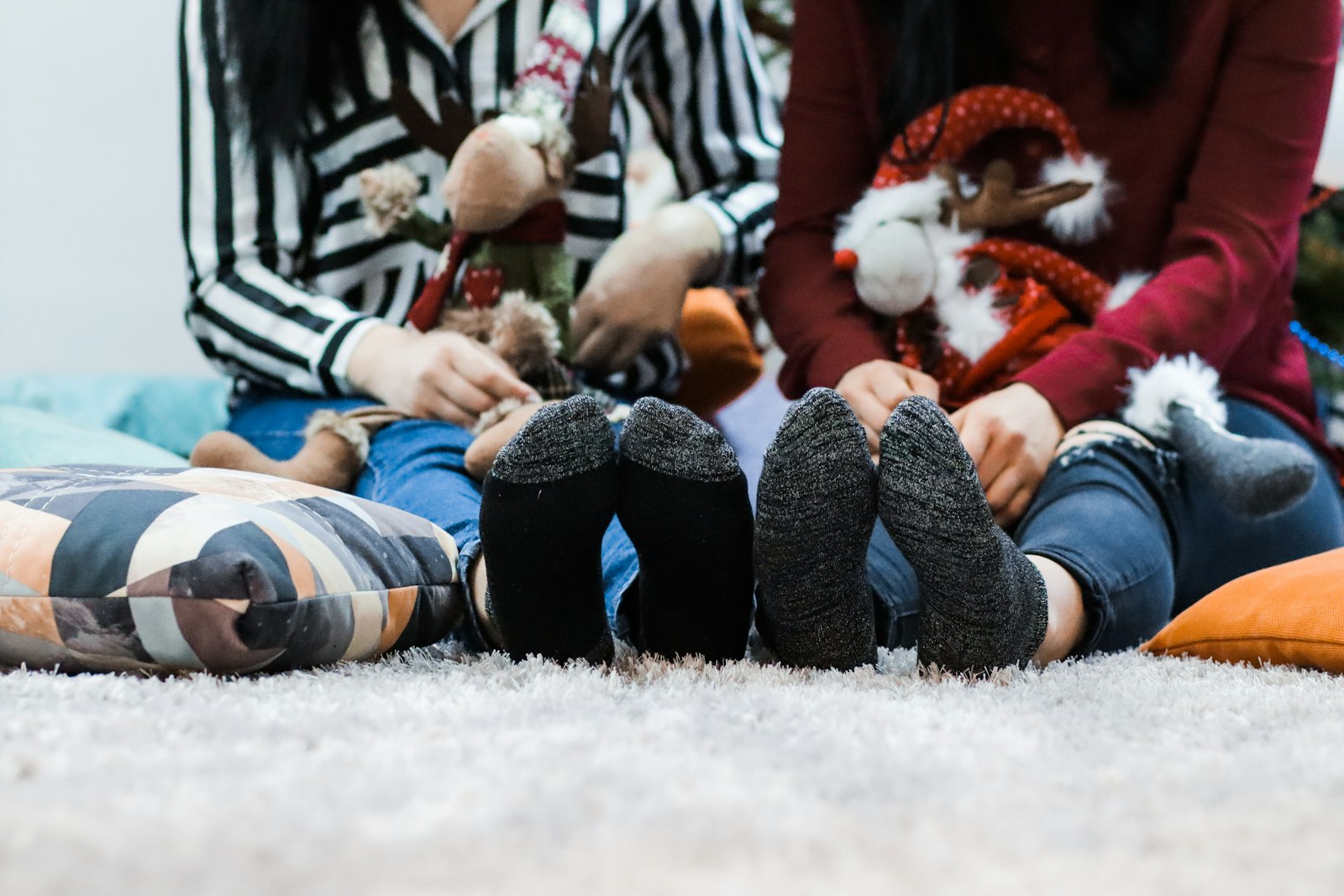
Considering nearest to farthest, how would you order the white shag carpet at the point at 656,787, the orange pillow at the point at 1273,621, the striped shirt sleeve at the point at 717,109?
the white shag carpet at the point at 656,787, the orange pillow at the point at 1273,621, the striped shirt sleeve at the point at 717,109

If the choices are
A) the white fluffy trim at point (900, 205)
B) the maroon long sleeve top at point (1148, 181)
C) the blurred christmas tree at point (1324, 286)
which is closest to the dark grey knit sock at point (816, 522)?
the maroon long sleeve top at point (1148, 181)

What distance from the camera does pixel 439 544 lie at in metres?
0.69

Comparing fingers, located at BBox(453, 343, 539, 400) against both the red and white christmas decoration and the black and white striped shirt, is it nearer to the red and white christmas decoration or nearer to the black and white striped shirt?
the black and white striped shirt

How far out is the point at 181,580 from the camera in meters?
0.53

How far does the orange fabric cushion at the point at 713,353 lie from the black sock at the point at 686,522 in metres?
0.58

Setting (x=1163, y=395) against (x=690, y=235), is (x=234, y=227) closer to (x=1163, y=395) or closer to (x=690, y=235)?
(x=690, y=235)

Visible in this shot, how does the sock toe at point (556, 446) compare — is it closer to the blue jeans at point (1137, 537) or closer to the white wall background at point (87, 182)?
the blue jeans at point (1137, 537)

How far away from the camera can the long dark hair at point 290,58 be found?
0.99 meters

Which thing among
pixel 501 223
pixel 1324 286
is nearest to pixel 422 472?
pixel 501 223

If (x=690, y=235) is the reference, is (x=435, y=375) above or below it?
below

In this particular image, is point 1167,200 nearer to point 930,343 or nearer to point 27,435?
point 930,343

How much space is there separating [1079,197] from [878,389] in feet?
0.78

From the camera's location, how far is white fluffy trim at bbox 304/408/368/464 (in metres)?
0.90

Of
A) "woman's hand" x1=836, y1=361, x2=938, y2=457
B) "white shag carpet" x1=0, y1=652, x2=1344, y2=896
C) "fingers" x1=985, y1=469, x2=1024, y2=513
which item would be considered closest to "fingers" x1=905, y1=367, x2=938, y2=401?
"woman's hand" x1=836, y1=361, x2=938, y2=457
